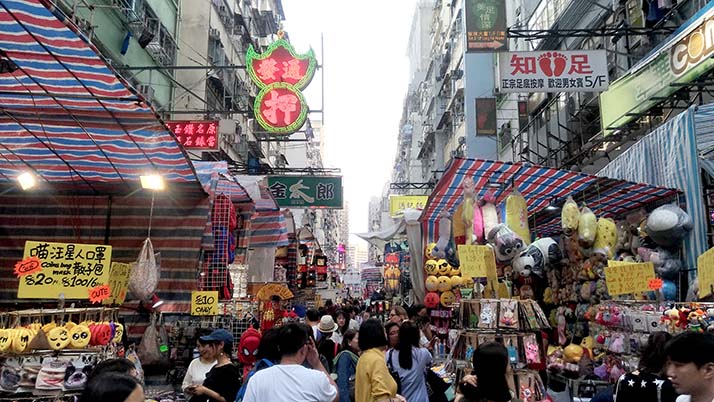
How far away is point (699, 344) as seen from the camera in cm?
251

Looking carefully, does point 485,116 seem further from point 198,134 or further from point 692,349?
point 692,349

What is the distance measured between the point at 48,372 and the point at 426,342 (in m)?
4.92

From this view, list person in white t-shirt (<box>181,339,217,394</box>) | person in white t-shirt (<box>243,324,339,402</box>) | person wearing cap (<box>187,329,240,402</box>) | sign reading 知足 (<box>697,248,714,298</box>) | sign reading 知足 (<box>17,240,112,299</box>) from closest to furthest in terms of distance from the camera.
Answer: person in white t-shirt (<box>243,324,339,402</box>)
person wearing cap (<box>187,329,240,402</box>)
sign reading 知足 (<box>697,248,714,298</box>)
person in white t-shirt (<box>181,339,217,394</box>)
sign reading 知足 (<box>17,240,112,299</box>)

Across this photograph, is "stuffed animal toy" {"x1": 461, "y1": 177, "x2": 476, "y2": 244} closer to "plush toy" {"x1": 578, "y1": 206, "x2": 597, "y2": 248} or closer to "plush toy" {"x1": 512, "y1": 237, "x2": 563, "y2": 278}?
"plush toy" {"x1": 512, "y1": 237, "x2": 563, "y2": 278}

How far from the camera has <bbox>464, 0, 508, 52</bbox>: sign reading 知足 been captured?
1359 cm

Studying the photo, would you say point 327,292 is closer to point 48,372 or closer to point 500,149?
point 500,149

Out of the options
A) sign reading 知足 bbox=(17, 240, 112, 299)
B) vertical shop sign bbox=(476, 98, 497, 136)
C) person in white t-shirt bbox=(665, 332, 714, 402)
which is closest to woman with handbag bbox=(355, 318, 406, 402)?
person in white t-shirt bbox=(665, 332, 714, 402)

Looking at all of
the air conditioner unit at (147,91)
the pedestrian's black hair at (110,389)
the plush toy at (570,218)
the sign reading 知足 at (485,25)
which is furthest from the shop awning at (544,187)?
the air conditioner unit at (147,91)

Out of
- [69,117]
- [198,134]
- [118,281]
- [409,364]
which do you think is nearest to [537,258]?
[409,364]

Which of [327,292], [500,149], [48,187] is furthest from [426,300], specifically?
[327,292]

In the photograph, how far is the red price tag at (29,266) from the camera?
206 inches

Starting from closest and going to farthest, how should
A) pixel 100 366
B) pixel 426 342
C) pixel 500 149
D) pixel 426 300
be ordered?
pixel 100 366 → pixel 426 342 → pixel 426 300 → pixel 500 149

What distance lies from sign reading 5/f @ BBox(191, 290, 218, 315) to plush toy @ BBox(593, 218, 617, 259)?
210 inches

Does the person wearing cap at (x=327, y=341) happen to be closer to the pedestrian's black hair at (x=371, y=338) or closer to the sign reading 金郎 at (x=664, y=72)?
the pedestrian's black hair at (x=371, y=338)
